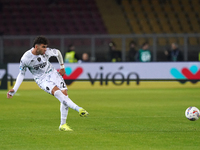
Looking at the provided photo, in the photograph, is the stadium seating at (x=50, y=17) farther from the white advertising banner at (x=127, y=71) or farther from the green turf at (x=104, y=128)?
the green turf at (x=104, y=128)

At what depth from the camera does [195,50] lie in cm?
2272

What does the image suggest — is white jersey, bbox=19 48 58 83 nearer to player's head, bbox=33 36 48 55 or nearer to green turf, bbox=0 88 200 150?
player's head, bbox=33 36 48 55

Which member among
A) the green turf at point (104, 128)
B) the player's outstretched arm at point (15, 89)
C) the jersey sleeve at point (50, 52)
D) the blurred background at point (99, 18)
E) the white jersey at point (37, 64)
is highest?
the blurred background at point (99, 18)

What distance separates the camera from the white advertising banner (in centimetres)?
2112

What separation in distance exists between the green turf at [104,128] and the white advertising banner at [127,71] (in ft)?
23.2

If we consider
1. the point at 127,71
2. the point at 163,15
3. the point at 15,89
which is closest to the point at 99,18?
the point at 163,15

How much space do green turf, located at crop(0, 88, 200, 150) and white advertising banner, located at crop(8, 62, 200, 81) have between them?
7.07 m

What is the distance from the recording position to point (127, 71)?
2117cm

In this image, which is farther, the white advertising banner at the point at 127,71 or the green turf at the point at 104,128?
the white advertising banner at the point at 127,71

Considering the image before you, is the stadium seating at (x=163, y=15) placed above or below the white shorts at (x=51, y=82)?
above

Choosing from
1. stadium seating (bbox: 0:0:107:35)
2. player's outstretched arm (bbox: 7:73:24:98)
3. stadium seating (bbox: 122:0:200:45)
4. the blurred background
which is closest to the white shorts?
player's outstretched arm (bbox: 7:73:24:98)

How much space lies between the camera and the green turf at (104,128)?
678 cm

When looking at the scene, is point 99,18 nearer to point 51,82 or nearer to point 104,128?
point 104,128

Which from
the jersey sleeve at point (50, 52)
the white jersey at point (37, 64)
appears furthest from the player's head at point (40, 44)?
the jersey sleeve at point (50, 52)
